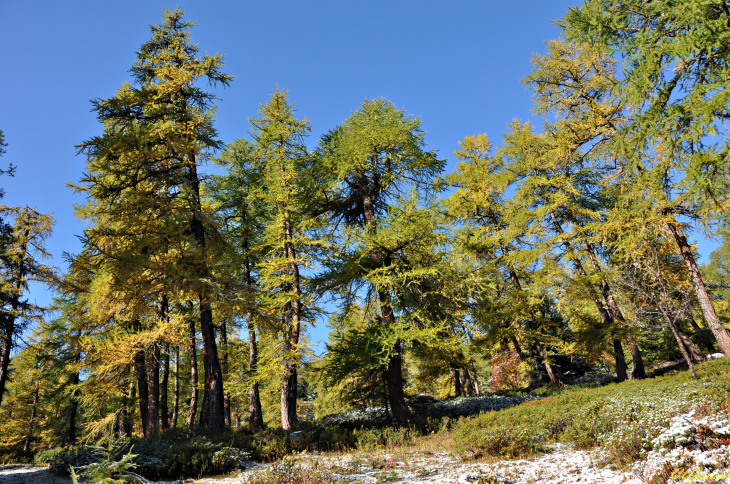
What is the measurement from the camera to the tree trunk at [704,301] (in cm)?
1170

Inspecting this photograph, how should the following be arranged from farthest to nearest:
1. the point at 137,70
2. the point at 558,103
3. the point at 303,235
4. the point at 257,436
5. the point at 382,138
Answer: the point at 558,103 → the point at 303,235 → the point at 137,70 → the point at 382,138 → the point at 257,436

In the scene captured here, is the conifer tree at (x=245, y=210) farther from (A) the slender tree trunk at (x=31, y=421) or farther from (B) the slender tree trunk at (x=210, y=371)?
(A) the slender tree trunk at (x=31, y=421)

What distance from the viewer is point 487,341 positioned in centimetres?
1773

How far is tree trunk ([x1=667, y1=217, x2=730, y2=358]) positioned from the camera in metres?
11.7

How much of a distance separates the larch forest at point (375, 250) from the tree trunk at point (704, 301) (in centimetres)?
9

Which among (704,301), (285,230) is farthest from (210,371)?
(704,301)

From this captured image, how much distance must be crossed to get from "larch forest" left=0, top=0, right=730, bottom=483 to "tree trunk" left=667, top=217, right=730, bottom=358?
0.28ft

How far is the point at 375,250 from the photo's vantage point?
443 inches

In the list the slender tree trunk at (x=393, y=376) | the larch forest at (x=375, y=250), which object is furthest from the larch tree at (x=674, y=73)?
the slender tree trunk at (x=393, y=376)

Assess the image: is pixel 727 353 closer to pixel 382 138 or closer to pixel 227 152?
pixel 382 138

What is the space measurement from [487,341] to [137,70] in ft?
63.9

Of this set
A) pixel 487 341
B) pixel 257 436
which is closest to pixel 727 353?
pixel 487 341

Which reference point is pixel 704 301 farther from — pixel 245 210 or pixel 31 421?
pixel 31 421

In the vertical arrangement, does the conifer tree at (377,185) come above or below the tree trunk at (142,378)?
above
